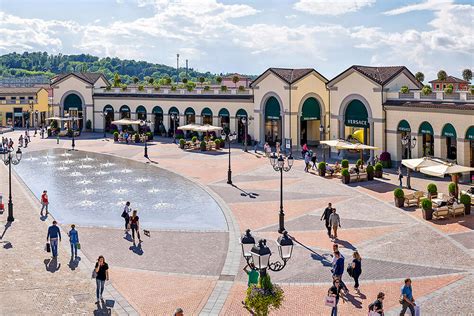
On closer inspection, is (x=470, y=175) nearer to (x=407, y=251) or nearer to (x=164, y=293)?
(x=407, y=251)

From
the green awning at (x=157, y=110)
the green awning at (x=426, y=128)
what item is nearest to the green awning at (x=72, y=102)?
the green awning at (x=157, y=110)

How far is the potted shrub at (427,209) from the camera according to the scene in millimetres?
27219

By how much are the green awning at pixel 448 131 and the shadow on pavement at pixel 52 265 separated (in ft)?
94.1

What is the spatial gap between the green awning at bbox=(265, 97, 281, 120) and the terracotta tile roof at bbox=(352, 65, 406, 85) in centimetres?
1096

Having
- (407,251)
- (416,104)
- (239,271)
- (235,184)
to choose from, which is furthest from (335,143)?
(239,271)

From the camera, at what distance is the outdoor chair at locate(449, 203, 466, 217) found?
27.3m

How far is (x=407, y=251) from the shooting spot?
22406mm

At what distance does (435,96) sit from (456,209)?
51.8 ft

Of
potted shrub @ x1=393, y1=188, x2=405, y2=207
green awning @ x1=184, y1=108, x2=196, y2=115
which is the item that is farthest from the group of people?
green awning @ x1=184, y1=108, x2=196, y2=115

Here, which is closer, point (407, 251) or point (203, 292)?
point (203, 292)

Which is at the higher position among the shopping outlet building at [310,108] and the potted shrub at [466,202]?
the shopping outlet building at [310,108]

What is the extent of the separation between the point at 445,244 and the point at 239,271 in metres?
9.37

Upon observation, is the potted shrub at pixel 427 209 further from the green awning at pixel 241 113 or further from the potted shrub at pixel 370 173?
the green awning at pixel 241 113

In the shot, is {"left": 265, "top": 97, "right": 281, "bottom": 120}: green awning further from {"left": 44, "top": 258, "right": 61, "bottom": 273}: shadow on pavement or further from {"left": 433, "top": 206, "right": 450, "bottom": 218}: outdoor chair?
{"left": 44, "top": 258, "right": 61, "bottom": 273}: shadow on pavement
